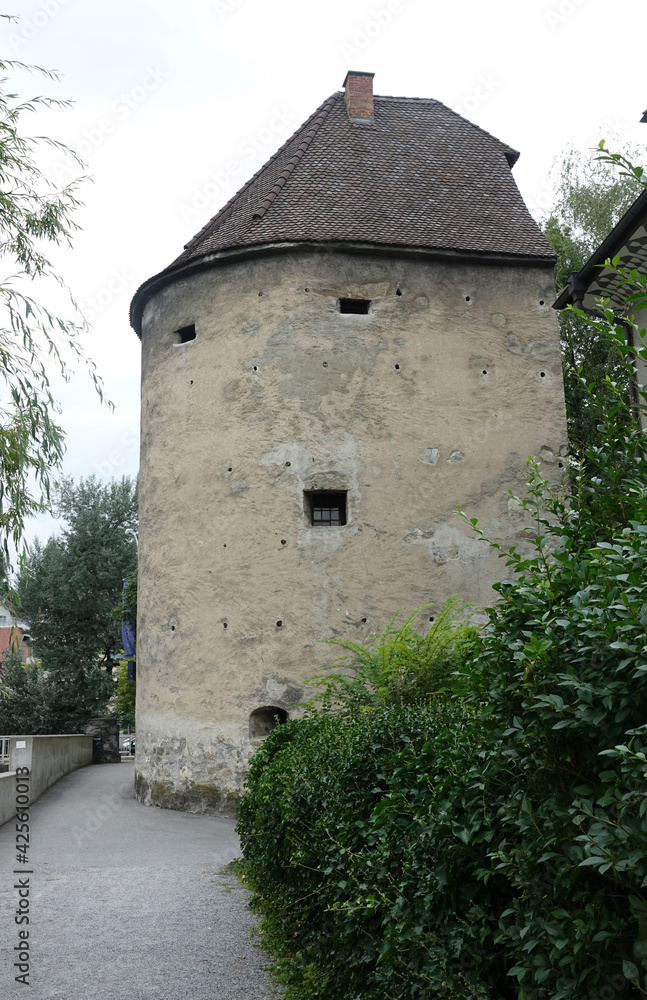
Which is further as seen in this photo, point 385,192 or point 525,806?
point 385,192

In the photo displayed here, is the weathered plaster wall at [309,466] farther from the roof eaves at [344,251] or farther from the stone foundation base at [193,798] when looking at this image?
the roof eaves at [344,251]

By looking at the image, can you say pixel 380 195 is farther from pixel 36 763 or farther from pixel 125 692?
pixel 125 692

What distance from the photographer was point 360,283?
45.9 feet

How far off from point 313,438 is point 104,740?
15950 millimetres

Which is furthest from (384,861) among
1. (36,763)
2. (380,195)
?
(380,195)

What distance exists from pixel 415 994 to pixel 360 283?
470 inches

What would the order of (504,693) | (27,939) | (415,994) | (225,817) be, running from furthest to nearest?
(225,817)
(27,939)
(415,994)
(504,693)

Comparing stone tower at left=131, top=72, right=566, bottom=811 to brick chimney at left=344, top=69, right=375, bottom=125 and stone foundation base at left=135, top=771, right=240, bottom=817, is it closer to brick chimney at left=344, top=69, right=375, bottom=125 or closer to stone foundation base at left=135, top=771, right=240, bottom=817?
stone foundation base at left=135, top=771, right=240, bottom=817

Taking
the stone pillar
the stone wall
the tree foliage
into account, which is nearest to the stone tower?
the stone wall

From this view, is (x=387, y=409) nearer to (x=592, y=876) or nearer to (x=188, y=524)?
(x=188, y=524)

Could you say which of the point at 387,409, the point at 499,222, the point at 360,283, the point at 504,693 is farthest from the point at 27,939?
the point at 499,222

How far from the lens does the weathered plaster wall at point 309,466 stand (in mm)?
13031

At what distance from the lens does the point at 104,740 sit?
25625mm

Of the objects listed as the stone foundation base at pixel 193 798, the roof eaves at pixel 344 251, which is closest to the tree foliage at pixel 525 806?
the stone foundation base at pixel 193 798
